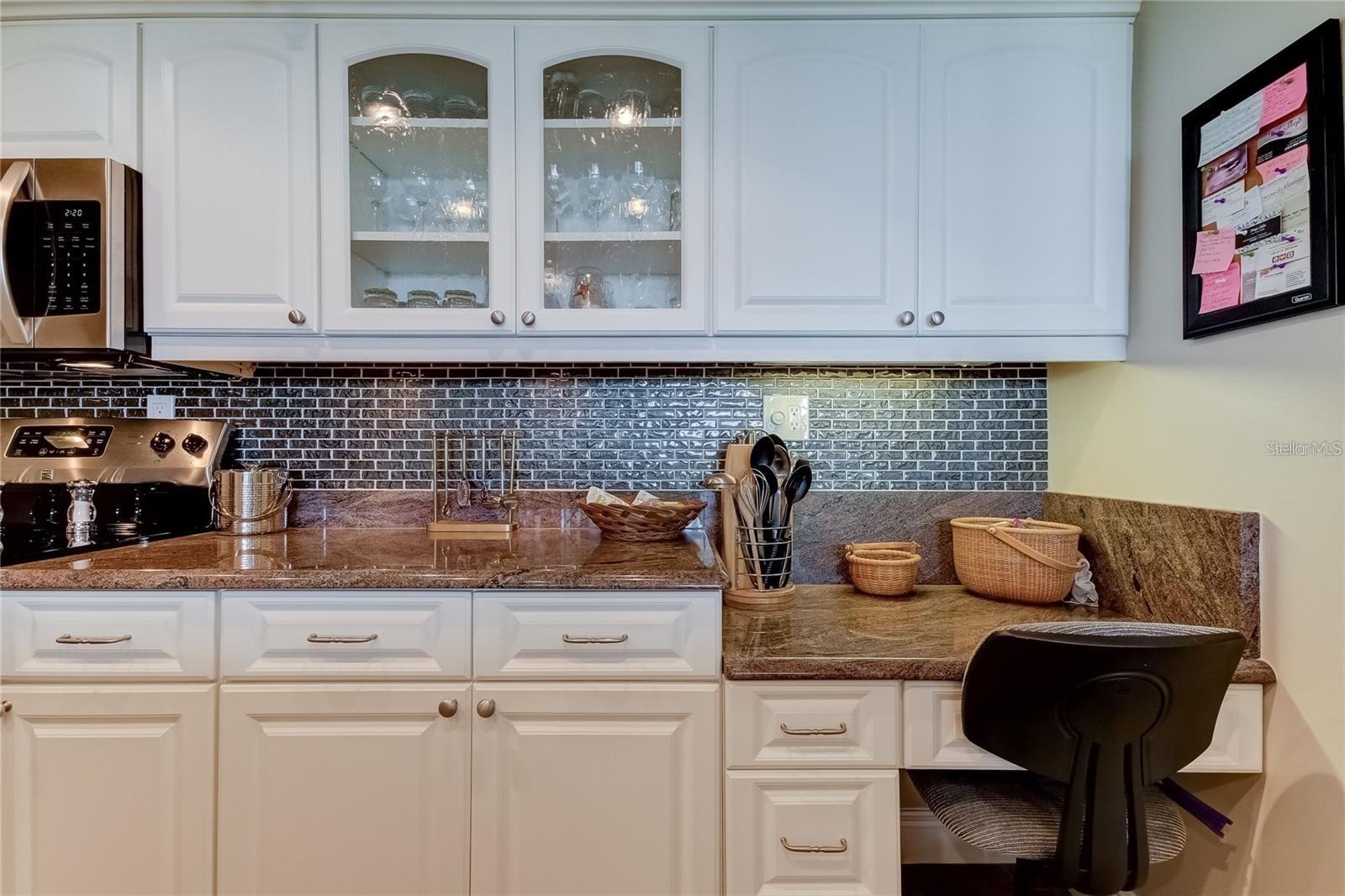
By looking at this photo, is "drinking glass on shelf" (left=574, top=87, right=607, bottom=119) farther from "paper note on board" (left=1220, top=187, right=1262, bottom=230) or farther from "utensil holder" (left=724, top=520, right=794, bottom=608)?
"paper note on board" (left=1220, top=187, right=1262, bottom=230)

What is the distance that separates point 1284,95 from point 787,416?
3.64 ft

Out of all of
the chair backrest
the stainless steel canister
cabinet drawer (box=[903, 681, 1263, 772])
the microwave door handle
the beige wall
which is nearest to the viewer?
the chair backrest

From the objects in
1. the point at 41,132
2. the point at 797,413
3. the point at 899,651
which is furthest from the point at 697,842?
the point at 41,132

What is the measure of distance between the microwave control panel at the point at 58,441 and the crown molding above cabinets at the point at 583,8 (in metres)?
0.99

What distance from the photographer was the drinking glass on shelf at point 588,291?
1.47 metres

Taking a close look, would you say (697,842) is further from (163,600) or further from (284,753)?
(163,600)

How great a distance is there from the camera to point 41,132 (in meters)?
1.43

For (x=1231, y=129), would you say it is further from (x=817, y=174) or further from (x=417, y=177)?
(x=417, y=177)

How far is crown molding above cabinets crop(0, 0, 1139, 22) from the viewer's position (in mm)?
1397

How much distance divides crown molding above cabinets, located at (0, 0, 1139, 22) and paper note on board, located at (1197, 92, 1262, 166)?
1.46 ft

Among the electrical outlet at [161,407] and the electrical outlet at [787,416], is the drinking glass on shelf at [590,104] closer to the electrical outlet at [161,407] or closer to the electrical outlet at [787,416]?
the electrical outlet at [787,416]

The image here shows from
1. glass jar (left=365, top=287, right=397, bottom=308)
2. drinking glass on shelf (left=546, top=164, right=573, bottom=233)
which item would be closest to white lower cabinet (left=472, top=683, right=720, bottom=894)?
glass jar (left=365, top=287, right=397, bottom=308)

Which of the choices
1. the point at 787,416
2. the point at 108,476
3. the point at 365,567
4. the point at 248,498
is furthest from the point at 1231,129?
the point at 108,476

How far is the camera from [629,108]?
1.48 m
